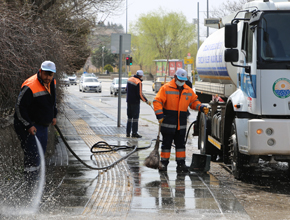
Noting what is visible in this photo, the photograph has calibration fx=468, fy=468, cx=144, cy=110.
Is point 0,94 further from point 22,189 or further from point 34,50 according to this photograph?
point 22,189

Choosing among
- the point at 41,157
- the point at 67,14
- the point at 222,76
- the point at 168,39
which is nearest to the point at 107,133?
the point at 67,14

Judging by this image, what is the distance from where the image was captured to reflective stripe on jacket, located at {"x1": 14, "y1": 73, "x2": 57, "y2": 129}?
261 inches

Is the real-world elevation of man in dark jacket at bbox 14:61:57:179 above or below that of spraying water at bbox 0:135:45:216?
above

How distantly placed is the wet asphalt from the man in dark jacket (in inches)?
16.5

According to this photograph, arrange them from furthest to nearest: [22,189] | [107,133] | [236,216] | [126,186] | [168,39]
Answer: [168,39] < [107,133] < [126,186] < [22,189] < [236,216]

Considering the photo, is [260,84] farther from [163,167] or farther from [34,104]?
[34,104]

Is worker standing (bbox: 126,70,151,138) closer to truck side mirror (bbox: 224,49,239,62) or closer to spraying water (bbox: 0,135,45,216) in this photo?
truck side mirror (bbox: 224,49,239,62)

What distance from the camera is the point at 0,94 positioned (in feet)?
24.2

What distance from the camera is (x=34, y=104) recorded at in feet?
22.5

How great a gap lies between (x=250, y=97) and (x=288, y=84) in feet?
2.01

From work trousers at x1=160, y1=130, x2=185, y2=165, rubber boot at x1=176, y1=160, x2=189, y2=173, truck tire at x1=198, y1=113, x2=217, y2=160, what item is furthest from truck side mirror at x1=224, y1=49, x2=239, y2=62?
truck tire at x1=198, y1=113, x2=217, y2=160

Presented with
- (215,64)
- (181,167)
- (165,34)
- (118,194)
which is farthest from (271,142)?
(165,34)

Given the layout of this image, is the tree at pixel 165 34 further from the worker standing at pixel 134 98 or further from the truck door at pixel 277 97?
the truck door at pixel 277 97

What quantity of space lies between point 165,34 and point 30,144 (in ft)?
244
